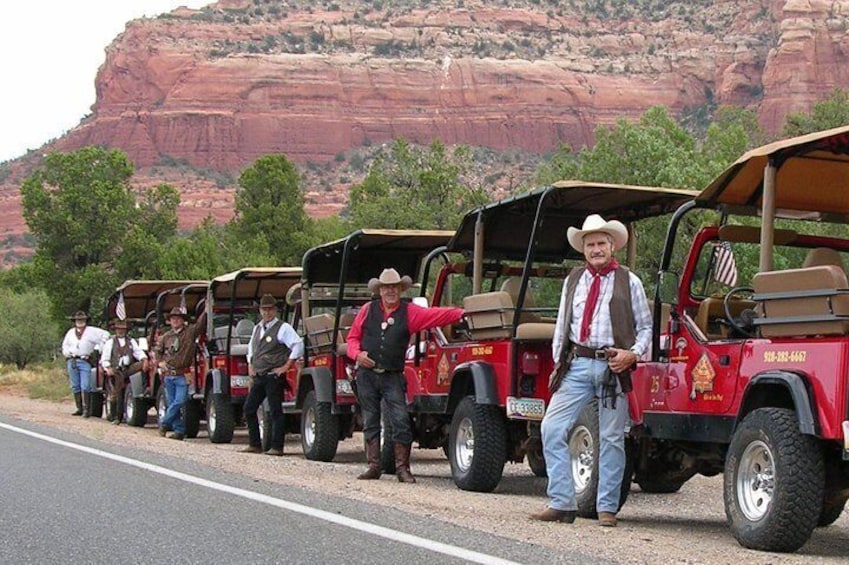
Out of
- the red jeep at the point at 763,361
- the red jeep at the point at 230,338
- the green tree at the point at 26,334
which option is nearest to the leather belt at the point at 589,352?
the red jeep at the point at 763,361

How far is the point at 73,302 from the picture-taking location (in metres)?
54.0

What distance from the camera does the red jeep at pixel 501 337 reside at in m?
11.7

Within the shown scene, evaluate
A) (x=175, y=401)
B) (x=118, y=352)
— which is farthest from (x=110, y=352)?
(x=175, y=401)

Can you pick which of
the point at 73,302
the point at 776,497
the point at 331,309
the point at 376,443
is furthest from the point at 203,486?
the point at 73,302

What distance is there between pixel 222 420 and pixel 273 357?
2.96 metres

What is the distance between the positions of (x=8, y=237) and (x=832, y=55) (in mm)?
85898

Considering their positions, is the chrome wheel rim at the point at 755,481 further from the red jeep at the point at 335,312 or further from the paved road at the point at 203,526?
the red jeep at the point at 335,312

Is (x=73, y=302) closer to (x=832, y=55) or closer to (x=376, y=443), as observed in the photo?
(x=376, y=443)

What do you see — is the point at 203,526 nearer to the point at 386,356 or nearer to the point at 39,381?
the point at 386,356

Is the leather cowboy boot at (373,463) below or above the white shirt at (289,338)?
below

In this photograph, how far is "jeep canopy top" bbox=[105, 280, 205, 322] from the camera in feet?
83.0

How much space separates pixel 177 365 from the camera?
20.7 m

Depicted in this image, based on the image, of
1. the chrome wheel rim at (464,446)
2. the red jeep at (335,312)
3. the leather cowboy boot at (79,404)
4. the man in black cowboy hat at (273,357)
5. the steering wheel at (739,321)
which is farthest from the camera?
the leather cowboy boot at (79,404)

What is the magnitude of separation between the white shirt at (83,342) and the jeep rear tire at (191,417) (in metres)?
5.98
